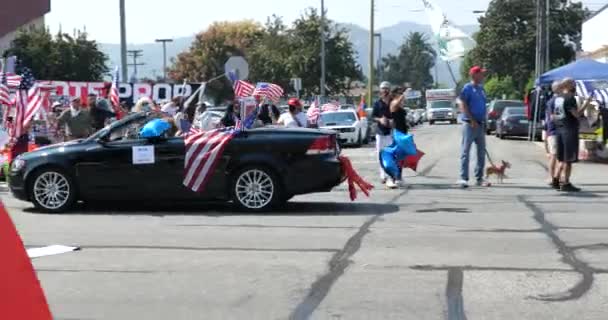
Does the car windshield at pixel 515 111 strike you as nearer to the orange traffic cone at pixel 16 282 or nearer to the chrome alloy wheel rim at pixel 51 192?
the chrome alloy wheel rim at pixel 51 192

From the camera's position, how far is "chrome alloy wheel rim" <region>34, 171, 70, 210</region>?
11.6 meters

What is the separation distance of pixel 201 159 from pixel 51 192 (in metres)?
2.03

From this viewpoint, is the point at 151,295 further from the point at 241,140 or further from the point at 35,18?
the point at 241,140

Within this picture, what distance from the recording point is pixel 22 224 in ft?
34.6

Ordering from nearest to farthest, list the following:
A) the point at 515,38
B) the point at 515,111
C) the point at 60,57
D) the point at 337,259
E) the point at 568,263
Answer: the point at 568,263 → the point at 337,259 → the point at 515,111 → the point at 60,57 → the point at 515,38

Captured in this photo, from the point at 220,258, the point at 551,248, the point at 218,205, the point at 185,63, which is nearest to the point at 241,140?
the point at 218,205

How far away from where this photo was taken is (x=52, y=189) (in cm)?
1158

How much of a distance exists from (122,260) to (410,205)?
5185 millimetres

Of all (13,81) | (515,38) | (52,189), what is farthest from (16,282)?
(515,38)

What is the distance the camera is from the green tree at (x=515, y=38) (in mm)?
71688

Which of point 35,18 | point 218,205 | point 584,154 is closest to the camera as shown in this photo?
point 35,18

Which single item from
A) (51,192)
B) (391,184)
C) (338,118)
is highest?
(338,118)

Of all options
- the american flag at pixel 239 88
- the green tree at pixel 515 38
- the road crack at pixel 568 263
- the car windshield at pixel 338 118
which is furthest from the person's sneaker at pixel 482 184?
the green tree at pixel 515 38

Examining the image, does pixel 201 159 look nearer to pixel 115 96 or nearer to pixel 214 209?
pixel 214 209
